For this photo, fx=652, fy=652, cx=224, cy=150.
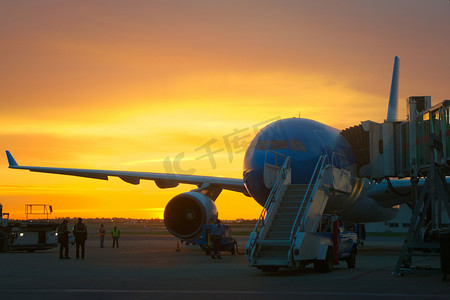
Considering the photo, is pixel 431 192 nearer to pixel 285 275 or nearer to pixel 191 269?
pixel 285 275

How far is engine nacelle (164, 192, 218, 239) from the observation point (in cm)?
2508

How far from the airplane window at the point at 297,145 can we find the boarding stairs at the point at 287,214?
71 cm

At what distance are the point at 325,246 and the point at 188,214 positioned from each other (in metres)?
10.1

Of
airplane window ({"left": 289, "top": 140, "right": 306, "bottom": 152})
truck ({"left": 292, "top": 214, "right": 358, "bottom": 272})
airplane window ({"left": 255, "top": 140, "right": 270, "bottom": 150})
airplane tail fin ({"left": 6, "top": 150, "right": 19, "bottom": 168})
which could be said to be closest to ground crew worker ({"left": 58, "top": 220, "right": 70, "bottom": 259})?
airplane tail fin ({"left": 6, "top": 150, "right": 19, "bottom": 168})

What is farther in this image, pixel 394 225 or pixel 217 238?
pixel 394 225

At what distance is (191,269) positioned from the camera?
17.2 metres

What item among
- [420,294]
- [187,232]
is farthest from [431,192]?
[187,232]

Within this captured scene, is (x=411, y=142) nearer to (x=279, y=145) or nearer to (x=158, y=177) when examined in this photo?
(x=279, y=145)

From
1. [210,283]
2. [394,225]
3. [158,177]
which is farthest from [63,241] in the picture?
[394,225]

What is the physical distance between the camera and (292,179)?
1873 cm

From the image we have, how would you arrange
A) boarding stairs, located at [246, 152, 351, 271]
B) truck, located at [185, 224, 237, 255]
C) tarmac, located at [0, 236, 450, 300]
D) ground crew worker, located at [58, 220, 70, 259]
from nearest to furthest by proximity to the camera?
tarmac, located at [0, 236, 450, 300] < boarding stairs, located at [246, 152, 351, 271] < ground crew worker, located at [58, 220, 70, 259] < truck, located at [185, 224, 237, 255]

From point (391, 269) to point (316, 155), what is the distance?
394 centimetres

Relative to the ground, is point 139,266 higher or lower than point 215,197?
lower

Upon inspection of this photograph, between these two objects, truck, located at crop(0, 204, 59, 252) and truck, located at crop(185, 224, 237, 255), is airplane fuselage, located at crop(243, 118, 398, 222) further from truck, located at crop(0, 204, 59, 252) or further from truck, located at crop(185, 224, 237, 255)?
truck, located at crop(0, 204, 59, 252)
